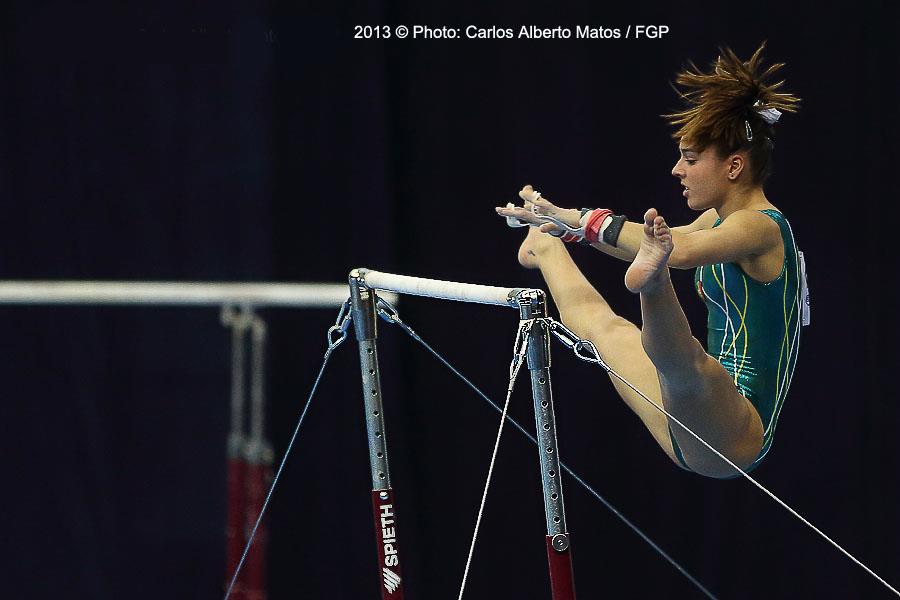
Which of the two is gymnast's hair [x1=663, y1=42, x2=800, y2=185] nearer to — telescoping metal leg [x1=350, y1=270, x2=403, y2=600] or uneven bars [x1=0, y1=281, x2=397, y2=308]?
telescoping metal leg [x1=350, y1=270, x2=403, y2=600]

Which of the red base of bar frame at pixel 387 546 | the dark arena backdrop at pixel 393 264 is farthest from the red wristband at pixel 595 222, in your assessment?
the dark arena backdrop at pixel 393 264

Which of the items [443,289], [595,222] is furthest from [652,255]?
[443,289]

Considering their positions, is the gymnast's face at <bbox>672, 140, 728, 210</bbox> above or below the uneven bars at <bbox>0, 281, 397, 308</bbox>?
above

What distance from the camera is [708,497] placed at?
389cm

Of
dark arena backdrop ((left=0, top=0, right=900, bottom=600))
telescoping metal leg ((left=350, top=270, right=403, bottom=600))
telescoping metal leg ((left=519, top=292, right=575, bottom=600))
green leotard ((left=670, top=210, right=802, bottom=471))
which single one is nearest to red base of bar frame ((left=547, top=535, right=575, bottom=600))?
telescoping metal leg ((left=519, top=292, right=575, bottom=600))

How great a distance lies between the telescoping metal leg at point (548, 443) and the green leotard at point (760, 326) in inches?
25.8

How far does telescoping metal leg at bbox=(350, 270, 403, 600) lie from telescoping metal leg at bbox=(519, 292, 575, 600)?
1.28ft

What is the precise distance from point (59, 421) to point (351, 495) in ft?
3.19

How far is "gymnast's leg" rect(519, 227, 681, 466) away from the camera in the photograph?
2.72m

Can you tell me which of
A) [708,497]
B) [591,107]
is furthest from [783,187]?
[708,497]

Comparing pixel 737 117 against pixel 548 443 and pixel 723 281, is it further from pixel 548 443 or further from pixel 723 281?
pixel 548 443

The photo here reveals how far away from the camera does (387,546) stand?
236 centimetres

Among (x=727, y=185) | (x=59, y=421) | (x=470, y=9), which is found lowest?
(x=59, y=421)

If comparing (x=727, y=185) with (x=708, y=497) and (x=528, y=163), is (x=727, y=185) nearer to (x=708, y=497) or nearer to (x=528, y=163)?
(x=528, y=163)
